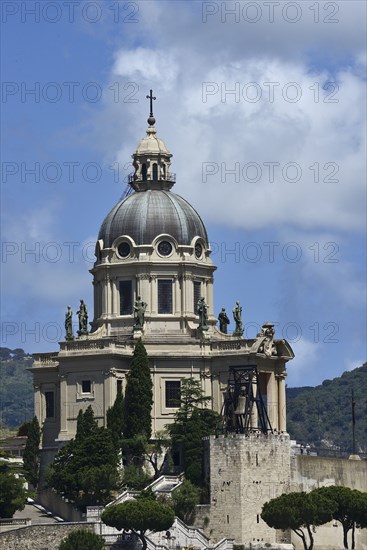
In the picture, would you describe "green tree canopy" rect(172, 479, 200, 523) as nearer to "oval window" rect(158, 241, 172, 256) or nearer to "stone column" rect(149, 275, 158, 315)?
"stone column" rect(149, 275, 158, 315)

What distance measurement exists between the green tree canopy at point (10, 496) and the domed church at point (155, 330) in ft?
41.1


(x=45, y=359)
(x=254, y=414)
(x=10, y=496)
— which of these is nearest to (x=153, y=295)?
(x=45, y=359)

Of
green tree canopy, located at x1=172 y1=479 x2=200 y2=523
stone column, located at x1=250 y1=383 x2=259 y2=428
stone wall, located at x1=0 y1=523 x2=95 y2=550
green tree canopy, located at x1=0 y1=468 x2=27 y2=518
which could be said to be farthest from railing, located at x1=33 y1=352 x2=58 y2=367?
stone wall, located at x1=0 y1=523 x2=95 y2=550

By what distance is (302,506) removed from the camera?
134 metres

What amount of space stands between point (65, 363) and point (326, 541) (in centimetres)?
2382

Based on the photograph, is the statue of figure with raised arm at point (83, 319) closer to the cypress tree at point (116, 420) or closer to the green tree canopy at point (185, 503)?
the cypress tree at point (116, 420)

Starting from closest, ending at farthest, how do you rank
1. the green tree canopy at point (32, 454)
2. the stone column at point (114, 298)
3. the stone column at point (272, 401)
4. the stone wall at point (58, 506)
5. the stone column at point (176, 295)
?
the stone wall at point (58, 506) → the green tree canopy at point (32, 454) → the stone column at point (272, 401) → the stone column at point (176, 295) → the stone column at point (114, 298)

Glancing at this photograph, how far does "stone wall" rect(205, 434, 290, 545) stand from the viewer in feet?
445

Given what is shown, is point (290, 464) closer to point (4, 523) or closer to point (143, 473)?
point (143, 473)

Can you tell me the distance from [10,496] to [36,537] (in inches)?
208

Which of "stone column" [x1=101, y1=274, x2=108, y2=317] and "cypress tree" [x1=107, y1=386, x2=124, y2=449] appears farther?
"stone column" [x1=101, y1=274, x2=108, y2=317]

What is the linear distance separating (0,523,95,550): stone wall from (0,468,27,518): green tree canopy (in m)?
4.22

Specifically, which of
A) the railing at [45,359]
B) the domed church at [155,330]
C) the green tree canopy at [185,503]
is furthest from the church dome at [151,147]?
the green tree canopy at [185,503]

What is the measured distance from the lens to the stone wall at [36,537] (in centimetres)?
13000
